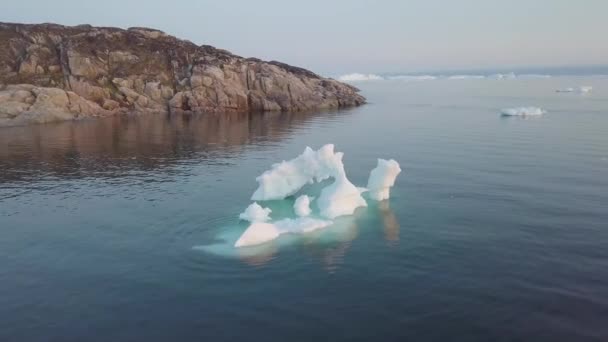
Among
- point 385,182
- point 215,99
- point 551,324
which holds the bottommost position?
point 551,324

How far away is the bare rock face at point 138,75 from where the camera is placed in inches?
4117

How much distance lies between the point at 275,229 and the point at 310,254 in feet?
11.6

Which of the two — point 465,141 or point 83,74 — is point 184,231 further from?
point 83,74

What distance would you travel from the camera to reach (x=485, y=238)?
100ft

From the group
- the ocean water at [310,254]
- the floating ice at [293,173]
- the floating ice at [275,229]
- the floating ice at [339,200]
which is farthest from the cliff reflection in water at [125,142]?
the floating ice at [275,229]

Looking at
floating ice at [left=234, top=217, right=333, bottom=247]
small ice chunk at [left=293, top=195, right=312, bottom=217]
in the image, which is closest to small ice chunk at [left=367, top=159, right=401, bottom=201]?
small ice chunk at [left=293, top=195, right=312, bottom=217]

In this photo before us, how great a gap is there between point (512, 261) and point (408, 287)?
6974 millimetres

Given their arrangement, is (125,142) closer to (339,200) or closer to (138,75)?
(339,200)

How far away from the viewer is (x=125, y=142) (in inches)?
2758

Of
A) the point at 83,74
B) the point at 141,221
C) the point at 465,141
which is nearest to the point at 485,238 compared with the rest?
the point at 141,221

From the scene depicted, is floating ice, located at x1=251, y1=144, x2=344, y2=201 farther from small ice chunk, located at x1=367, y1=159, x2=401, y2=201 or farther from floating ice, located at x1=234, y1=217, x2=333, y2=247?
floating ice, located at x1=234, y1=217, x2=333, y2=247

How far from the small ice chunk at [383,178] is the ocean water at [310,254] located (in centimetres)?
203

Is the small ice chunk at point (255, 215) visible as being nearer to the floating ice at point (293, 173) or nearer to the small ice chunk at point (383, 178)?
the floating ice at point (293, 173)

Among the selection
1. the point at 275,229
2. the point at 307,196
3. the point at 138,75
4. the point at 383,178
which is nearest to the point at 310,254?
the point at 275,229
